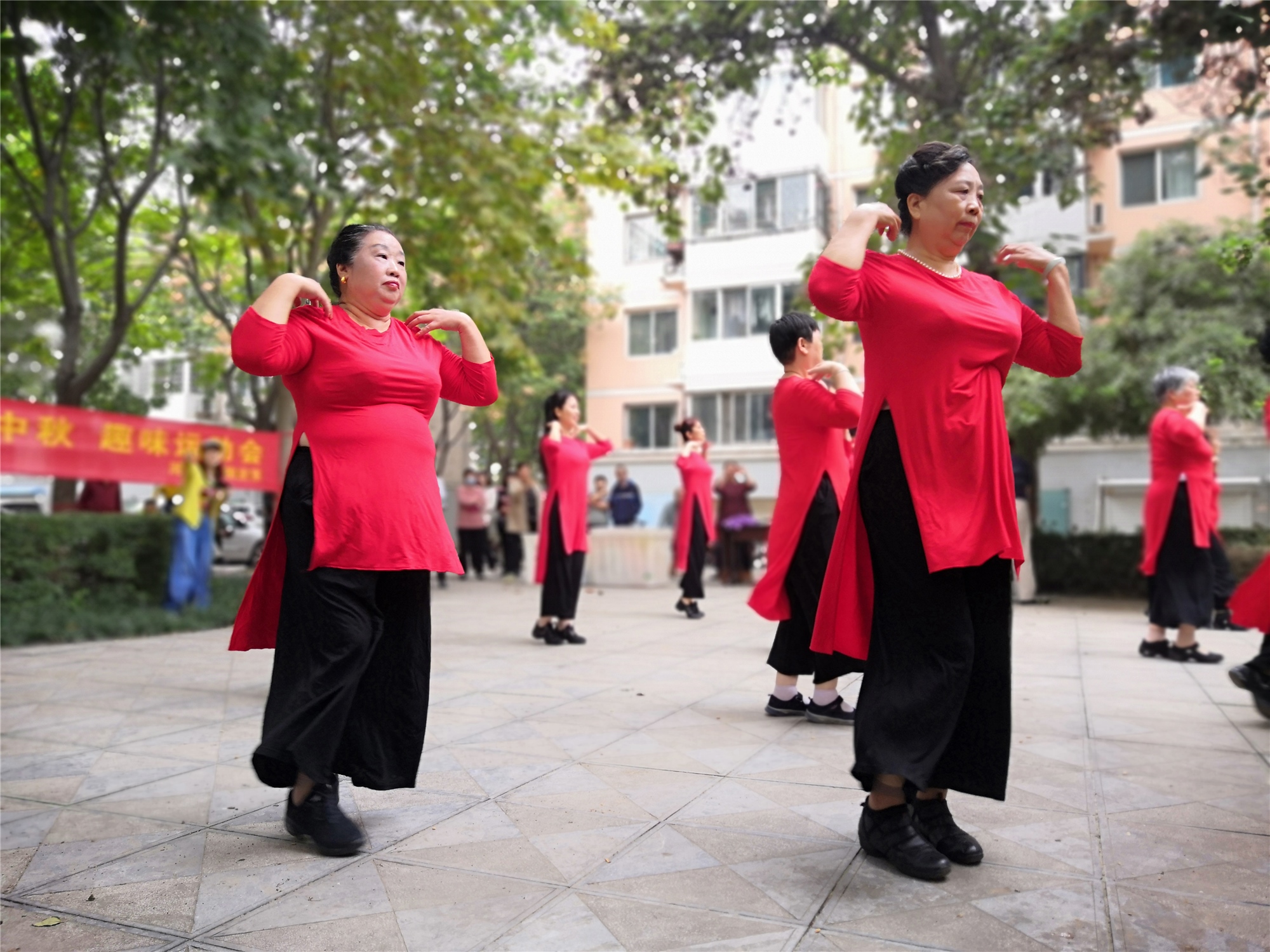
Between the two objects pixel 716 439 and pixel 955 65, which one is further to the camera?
pixel 716 439

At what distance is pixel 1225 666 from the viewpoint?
689 cm

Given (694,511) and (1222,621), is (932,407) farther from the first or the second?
(1222,621)

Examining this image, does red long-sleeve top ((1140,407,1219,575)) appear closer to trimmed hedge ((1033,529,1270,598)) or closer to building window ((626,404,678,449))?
trimmed hedge ((1033,529,1270,598))

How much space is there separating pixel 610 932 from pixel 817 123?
2447cm

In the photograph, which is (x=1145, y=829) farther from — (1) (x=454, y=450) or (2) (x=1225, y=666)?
(1) (x=454, y=450)

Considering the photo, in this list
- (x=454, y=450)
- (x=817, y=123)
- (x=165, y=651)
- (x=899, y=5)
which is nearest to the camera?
(x=165, y=651)

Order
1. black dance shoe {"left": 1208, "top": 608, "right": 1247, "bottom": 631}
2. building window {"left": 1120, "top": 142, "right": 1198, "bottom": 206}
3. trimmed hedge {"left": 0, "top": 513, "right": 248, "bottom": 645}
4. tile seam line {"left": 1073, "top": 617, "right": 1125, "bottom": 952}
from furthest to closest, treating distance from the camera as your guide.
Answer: building window {"left": 1120, "top": 142, "right": 1198, "bottom": 206}
black dance shoe {"left": 1208, "top": 608, "right": 1247, "bottom": 631}
trimmed hedge {"left": 0, "top": 513, "right": 248, "bottom": 645}
tile seam line {"left": 1073, "top": 617, "right": 1125, "bottom": 952}

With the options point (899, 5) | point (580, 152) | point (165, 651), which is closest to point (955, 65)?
point (899, 5)

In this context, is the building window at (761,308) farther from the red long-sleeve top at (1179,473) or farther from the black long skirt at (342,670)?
the black long skirt at (342,670)

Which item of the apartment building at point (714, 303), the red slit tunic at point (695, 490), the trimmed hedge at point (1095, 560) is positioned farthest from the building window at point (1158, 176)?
the red slit tunic at point (695, 490)

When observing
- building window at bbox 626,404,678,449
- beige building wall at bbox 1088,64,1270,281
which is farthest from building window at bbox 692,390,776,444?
beige building wall at bbox 1088,64,1270,281

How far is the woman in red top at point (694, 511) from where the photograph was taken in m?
9.56

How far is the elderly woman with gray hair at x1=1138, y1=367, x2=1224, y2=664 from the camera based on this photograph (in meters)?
6.86

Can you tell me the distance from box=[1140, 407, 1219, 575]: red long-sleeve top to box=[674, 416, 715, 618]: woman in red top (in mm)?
3588
